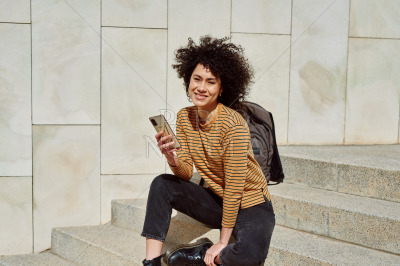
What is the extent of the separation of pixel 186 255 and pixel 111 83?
1.74m

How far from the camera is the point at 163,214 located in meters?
A: 2.41

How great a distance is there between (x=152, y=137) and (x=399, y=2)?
2531 mm

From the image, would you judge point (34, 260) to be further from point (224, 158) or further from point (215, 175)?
point (224, 158)

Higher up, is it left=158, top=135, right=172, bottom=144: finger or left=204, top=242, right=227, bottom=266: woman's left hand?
left=158, top=135, right=172, bottom=144: finger

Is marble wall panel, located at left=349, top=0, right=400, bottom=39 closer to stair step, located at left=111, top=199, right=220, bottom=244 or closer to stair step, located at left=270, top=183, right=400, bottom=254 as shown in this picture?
stair step, located at left=270, top=183, right=400, bottom=254

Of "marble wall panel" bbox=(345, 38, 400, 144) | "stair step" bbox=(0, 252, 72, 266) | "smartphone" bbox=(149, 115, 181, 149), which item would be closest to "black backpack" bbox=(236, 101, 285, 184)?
"smartphone" bbox=(149, 115, 181, 149)

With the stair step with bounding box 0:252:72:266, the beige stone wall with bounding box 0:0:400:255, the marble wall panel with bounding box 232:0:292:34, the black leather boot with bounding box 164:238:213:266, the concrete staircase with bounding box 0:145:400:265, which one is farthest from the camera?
the marble wall panel with bounding box 232:0:292:34

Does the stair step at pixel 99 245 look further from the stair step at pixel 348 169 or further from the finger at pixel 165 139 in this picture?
the stair step at pixel 348 169

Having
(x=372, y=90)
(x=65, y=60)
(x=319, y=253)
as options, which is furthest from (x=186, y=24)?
(x=319, y=253)

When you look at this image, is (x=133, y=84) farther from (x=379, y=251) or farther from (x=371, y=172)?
(x=379, y=251)

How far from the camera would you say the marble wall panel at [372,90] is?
4.10 m

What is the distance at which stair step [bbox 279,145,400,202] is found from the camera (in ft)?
9.64

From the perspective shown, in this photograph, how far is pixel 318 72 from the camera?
4.04 meters

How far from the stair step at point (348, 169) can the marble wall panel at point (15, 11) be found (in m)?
2.25
